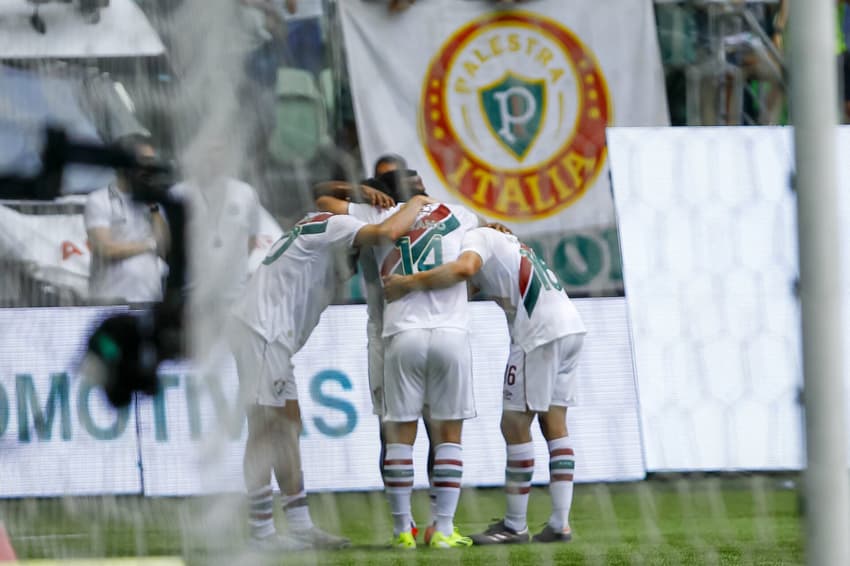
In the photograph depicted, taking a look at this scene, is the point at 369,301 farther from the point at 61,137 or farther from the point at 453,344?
the point at 61,137

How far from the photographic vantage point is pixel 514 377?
3.44 m

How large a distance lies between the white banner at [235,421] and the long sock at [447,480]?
6.7 inches

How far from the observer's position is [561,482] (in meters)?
3.38

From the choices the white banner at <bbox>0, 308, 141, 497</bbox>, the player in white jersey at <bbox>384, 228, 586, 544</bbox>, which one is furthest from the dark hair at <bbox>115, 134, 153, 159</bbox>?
the player in white jersey at <bbox>384, 228, 586, 544</bbox>

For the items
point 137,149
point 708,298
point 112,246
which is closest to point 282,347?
point 112,246

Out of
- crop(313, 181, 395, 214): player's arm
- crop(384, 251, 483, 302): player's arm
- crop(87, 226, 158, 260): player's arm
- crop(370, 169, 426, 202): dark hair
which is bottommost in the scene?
crop(384, 251, 483, 302): player's arm

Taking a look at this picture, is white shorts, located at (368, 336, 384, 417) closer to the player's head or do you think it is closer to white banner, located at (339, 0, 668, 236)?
white banner, located at (339, 0, 668, 236)

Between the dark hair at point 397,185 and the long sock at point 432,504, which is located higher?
the dark hair at point 397,185

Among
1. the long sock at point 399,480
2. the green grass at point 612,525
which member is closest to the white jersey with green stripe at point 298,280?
the green grass at point 612,525

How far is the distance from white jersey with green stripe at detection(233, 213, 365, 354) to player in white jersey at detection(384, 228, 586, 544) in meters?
0.79

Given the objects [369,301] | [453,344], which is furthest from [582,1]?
[453,344]

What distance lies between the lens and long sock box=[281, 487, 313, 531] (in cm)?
194

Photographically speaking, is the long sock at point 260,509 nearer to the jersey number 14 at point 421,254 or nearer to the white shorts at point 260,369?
the white shorts at point 260,369

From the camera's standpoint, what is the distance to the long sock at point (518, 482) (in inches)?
129
